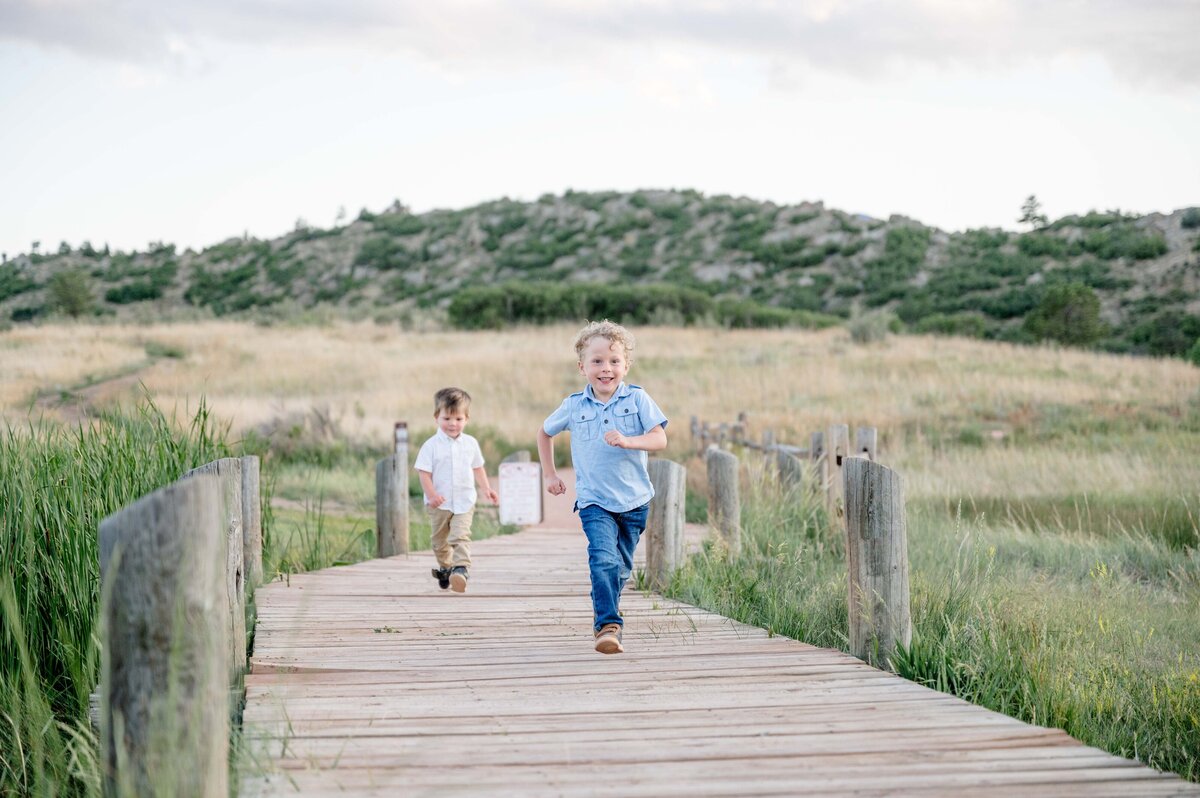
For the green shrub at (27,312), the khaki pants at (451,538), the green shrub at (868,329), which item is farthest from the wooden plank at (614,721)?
the green shrub at (27,312)

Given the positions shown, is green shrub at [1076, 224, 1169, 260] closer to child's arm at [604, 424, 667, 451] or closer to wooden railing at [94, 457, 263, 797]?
child's arm at [604, 424, 667, 451]

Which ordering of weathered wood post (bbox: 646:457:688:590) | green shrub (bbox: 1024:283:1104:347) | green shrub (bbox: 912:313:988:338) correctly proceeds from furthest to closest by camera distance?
1. green shrub (bbox: 912:313:988:338)
2. green shrub (bbox: 1024:283:1104:347)
3. weathered wood post (bbox: 646:457:688:590)

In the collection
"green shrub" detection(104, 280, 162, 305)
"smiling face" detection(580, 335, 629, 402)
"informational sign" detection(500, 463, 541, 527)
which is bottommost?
"informational sign" detection(500, 463, 541, 527)

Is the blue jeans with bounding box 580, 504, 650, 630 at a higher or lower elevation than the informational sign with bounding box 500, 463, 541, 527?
higher

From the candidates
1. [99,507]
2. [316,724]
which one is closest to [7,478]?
[99,507]

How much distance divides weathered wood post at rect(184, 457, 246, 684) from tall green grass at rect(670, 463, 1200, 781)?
2374mm

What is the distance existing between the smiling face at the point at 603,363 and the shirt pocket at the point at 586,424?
0.13m

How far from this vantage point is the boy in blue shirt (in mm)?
5465

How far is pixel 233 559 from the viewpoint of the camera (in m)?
4.80

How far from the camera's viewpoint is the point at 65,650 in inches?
187

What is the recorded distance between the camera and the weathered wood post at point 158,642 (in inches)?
99.7

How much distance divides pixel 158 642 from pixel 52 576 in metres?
2.76

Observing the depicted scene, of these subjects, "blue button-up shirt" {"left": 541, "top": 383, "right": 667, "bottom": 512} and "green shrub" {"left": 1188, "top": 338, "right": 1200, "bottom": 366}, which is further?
"green shrub" {"left": 1188, "top": 338, "right": 1200, "bottom": 366}

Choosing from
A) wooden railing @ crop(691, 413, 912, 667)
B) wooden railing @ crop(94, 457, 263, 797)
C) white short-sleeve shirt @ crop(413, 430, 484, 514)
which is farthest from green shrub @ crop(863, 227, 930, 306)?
wooden railing @ crop(94, 457, 263, 797)
